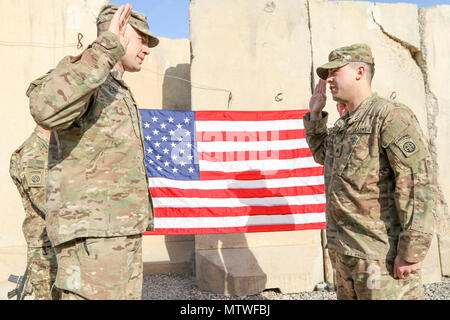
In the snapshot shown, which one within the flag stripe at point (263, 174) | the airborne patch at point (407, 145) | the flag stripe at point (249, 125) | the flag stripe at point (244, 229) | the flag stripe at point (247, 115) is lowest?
the flag stripe at point (244, 229)

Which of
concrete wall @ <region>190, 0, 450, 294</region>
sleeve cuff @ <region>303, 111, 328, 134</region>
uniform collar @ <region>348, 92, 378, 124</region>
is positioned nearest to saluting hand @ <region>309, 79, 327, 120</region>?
sleeve cuff @ <region>303, 111, 328, 134</region>

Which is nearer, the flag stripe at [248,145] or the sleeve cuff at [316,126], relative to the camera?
the sleeve cuff at [316,126]

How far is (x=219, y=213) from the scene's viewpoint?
11.8 ft

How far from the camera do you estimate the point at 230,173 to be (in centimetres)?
368

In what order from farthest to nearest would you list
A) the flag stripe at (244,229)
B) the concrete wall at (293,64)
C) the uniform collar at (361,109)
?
the concrete wall at (293,64)
the flag stripe at (244,229)
the uniform collar at (361,109)

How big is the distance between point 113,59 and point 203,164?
229cm

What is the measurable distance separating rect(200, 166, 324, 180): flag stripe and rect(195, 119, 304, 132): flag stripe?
434 millimetres

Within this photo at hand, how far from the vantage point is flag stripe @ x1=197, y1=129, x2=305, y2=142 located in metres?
3.71

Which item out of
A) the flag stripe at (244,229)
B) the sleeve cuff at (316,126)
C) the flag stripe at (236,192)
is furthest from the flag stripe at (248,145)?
the sleeve cuff at (316,126)

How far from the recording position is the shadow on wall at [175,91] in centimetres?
461

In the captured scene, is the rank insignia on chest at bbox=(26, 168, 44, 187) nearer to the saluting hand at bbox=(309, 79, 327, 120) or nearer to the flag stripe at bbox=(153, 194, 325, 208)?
the flag stripe at bbox=(153, 194, 325, 208)

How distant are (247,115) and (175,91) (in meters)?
1.27

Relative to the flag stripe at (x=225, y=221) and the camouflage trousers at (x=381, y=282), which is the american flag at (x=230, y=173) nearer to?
the flag stripe at (x=225, y=221)
